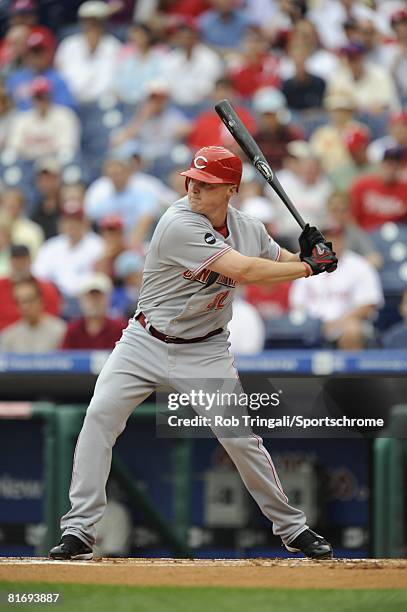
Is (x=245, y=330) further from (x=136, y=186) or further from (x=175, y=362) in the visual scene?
(x=175, y=362)

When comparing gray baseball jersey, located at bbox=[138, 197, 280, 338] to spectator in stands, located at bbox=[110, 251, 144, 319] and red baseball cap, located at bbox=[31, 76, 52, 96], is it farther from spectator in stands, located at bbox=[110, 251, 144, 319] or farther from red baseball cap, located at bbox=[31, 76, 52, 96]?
red baseball cap, located at bbox=[31, 76, 52, 96]

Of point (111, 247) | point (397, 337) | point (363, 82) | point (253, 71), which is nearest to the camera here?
point (397, 337)

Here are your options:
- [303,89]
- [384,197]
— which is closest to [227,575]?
[384,197]

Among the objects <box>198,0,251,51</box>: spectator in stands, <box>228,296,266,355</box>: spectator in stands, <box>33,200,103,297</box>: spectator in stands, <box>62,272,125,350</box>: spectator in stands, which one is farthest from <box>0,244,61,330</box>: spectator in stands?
<box>198,0,251,51</box>: spectator in stands

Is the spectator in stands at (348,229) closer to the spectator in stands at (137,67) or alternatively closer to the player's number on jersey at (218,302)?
the spectator in stands at (137,67)

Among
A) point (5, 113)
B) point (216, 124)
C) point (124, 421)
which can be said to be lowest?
point (124, 421)

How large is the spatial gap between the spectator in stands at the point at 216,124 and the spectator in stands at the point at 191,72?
0.98 ft

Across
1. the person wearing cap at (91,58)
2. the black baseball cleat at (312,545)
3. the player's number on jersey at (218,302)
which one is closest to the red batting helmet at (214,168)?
the player's number on jersey at (218,302)

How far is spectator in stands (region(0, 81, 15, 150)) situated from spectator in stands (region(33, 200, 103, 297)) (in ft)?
6.27

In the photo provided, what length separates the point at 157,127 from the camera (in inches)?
416

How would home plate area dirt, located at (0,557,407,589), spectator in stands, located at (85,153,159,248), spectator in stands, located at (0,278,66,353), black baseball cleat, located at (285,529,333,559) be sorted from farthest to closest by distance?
1. spectator in stands, located at (85,153,159,248)
2. spectator in stands, located at (0,278,66,353)
3. black baseball cleat, located at (285,529,333,559)
4. home plate area dirt, located at (0,557,407,589)

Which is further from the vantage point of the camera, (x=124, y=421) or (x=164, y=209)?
(x=164, y=209)

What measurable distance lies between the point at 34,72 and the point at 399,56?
3403 millimetres

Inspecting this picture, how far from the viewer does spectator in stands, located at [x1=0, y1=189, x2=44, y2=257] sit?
32.0ft
